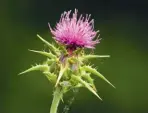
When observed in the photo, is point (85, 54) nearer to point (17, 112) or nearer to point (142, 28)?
point (17, 112)

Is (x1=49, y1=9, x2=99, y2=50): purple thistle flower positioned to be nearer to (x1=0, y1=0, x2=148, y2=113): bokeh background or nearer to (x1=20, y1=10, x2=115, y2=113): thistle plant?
(x1=20, y1=10, x2=115, y2=113): thistle plant

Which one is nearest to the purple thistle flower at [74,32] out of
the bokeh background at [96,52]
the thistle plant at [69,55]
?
the thistle plant at [69,55]

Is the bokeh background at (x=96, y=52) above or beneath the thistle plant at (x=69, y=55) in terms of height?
above

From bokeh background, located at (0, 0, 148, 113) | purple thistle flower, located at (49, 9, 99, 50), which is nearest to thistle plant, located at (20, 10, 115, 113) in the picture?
purple thistle flower, located at (49, 9, 99, 50)

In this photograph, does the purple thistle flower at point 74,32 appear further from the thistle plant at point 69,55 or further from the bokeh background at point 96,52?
the bokeh background at point 96,52

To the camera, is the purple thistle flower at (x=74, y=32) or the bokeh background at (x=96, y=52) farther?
the bokeh background at (x=96, y=52)

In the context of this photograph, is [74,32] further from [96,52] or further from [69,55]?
[96,52]

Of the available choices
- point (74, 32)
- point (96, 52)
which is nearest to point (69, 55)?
point (74, 32)
